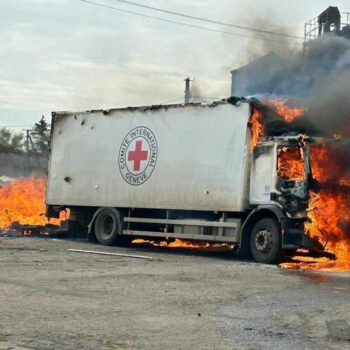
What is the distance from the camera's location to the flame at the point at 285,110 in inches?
557

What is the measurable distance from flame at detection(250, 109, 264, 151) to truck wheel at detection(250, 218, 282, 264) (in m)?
1.82

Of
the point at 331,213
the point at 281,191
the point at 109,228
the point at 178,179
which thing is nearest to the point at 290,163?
the point at 281,191

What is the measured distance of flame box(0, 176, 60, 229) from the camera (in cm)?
2153

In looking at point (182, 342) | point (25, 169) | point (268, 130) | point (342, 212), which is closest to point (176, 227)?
point (268, 130)

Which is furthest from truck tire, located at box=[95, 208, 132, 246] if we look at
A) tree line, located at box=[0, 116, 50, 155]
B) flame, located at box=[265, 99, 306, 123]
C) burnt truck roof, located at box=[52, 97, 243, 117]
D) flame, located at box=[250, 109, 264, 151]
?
tree line, located at box=[0, 116, 50, 155]

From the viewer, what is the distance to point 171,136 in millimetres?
15664

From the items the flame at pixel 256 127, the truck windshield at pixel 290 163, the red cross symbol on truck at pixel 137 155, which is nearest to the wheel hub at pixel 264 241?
the truck windshield at pixel 290 163

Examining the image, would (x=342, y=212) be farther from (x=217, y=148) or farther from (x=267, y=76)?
(x=267, y=76)

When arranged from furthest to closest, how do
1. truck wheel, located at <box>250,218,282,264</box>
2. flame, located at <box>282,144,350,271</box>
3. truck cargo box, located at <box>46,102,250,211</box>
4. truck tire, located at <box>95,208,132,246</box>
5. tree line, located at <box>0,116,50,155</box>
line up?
tree line, located at <box>0,116,50,155</box> → truck tire, located at <box>95,208,132,246</box> → truck cargo box, located at <box>46,102,250,211</box> → truck wheel, located at <box>250,218,282,264</box> → flame, located at <box>282,144,350,271</box>

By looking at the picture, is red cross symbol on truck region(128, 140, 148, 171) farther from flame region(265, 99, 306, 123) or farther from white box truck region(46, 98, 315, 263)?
flame region(265, 99, 306, 123)

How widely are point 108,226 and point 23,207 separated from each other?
6.00 meters

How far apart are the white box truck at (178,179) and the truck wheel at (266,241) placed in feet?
0.07

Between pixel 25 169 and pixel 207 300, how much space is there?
5112 cm

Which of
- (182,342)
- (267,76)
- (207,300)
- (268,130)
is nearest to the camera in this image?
(182,342)
